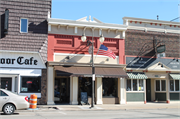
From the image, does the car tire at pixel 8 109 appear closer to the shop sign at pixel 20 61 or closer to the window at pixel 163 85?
the shop sign at pixel 20 61

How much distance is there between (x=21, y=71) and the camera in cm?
1812

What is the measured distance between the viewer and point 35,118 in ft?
36.5

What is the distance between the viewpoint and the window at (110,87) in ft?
67.4

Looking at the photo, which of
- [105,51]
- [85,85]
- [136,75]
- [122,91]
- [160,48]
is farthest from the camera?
[160,48]

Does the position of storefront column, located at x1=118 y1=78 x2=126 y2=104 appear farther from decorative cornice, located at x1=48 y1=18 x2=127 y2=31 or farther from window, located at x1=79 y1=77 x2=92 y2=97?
decorative cornice, located at x1=48 y1=18 x2=127 y2=31

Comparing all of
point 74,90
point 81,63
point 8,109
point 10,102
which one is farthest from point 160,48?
point 8,109

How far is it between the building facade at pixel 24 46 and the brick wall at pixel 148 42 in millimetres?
8165

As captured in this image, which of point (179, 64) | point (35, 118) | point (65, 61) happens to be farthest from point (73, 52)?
point (179, 64)

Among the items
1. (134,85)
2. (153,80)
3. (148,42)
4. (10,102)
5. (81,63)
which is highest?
(148,42)

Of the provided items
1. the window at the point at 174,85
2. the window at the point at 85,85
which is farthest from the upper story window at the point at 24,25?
the window at the point at 174,85

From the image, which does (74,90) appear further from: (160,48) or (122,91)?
(160,48)

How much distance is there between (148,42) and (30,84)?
477 inches

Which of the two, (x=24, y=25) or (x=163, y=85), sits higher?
(x=24, y=25)

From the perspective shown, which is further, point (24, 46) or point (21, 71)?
point (24, 46)
